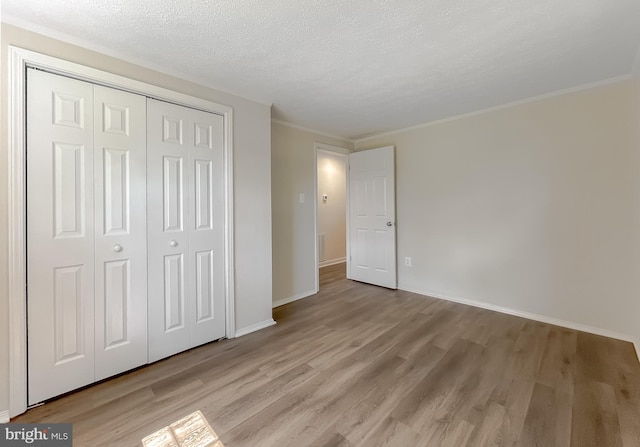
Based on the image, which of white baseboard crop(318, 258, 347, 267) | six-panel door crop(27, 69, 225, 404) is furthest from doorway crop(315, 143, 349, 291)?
six-panel door crop(27, 69, 225, 404)

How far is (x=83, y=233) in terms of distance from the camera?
172 cm

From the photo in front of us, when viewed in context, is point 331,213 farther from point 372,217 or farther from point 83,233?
point 83,233

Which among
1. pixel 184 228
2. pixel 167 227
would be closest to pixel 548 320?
pixel 184 228

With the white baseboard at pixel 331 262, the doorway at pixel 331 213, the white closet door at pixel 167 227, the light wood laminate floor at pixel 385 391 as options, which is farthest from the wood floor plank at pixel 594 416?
the white baseboard at pixel 331 262

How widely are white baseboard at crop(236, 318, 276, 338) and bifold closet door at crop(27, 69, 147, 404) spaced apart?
0.77m

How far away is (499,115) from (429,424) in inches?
121

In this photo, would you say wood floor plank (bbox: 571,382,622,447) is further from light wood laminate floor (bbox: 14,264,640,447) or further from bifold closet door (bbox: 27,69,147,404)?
bifold closet door (bbox: 27,69,147,404)

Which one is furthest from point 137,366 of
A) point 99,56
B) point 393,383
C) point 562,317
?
point 562,317

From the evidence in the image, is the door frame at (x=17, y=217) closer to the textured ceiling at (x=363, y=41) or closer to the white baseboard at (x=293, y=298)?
the textured ceiling at (x=363, y=41)

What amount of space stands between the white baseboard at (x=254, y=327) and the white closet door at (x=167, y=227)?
0.46 m

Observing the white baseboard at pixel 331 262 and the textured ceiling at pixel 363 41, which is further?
the white baseboard at pixel 331 262

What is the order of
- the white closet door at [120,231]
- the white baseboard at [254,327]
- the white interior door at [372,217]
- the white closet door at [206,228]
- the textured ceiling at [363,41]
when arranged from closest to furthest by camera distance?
the textured ceiling at [363,41] → the white closet door at [120,231] → the white closet door at [206,228] → the white baseboard at [254,327] → the white interior door at [372,217]

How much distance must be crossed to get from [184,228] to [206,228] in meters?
0.18

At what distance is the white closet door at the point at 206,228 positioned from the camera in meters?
2.21
